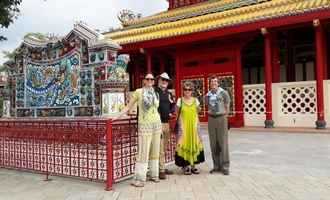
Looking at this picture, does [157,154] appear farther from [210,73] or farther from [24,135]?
[210,73]

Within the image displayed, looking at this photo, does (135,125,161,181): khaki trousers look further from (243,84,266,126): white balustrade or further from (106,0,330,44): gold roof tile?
(243,84,266,126): white balustrade

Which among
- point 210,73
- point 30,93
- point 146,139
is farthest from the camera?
point 210,73

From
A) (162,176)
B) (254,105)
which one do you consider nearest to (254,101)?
(254,105)

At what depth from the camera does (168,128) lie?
6562mm

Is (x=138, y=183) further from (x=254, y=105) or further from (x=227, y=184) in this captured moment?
(x=254, y=105)

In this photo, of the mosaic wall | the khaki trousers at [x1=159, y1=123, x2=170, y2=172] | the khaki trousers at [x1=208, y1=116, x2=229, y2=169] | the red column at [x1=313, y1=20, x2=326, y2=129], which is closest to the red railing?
the khaki trousers at [x1=159, y1=123, x2=170, y2=172]

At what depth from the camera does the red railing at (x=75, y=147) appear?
19.4 ft

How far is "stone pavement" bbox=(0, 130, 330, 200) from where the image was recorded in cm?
523

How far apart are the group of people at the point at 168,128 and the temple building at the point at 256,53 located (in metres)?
6.84

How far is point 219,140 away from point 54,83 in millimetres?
5738

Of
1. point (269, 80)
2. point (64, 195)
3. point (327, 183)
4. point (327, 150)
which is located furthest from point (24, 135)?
point (269, 80)

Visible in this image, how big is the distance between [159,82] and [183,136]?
977 mm

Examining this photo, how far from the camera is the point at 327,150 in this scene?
8617mm

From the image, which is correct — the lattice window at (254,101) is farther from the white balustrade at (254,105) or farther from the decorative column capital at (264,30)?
the decorative column capital at (264,30)
